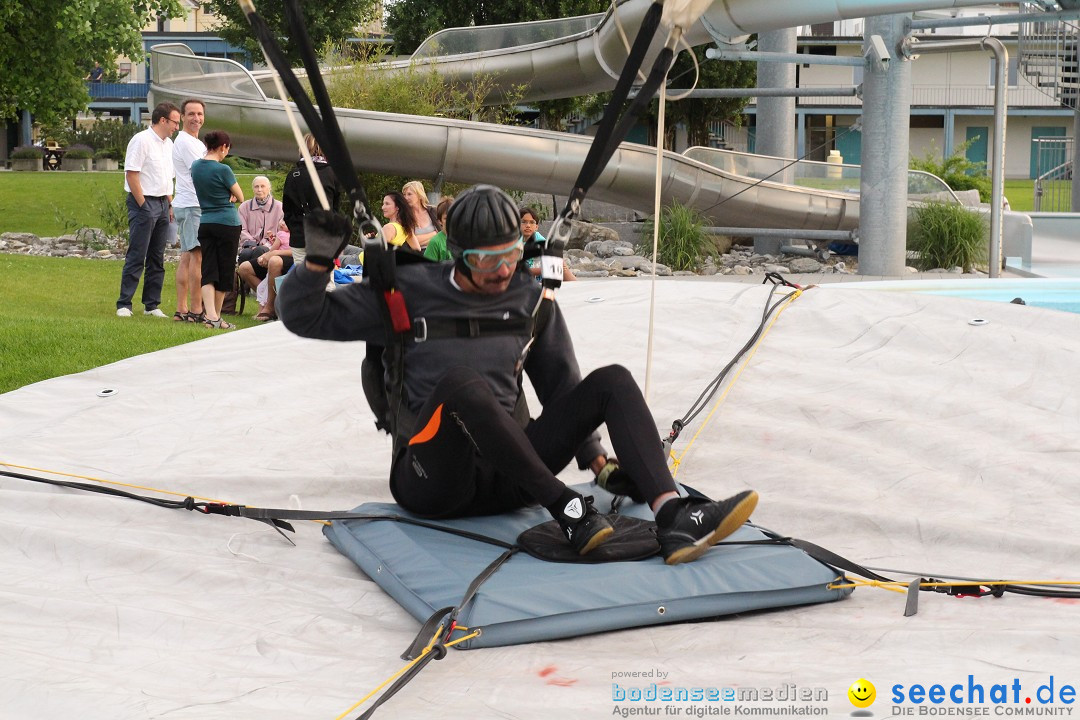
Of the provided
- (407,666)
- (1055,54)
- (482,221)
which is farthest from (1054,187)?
(407,666)

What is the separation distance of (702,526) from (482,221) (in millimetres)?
954

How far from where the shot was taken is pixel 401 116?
1307 cm

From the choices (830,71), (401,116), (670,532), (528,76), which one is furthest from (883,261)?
(830,71)

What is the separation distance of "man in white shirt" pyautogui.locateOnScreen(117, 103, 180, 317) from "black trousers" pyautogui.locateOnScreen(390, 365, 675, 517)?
491 cm

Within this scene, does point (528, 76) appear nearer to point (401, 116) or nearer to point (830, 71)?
point (401, 116)

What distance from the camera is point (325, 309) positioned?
10.3 ft

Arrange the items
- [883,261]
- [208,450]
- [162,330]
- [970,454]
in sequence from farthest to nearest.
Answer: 1. [883,261]
2. [162,330]
3. [208,450]
4. [970,454]

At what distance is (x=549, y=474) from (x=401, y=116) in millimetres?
10593

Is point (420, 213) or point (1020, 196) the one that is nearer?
point (420, 213)

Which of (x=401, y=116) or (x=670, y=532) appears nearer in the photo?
(x=670, y=532)

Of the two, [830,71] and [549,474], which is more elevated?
[830,71]

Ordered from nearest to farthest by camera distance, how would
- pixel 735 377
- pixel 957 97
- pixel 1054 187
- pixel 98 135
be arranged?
pixel 735 377
pixel 1054 187
pixel 98 135
pixel 957 97

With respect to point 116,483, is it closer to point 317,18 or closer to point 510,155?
point 510,155

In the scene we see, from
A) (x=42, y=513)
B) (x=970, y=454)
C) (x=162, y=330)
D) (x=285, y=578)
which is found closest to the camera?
(x=285, y=578)
